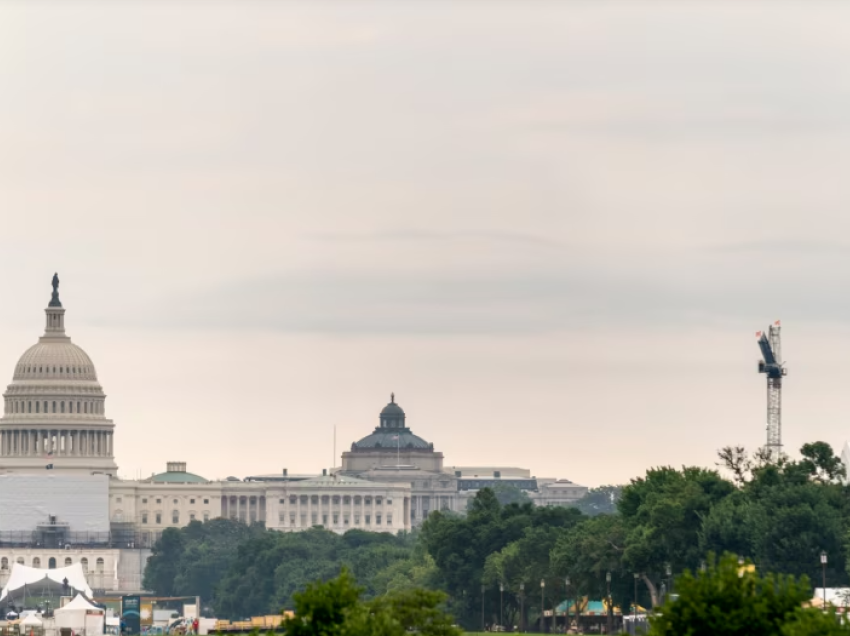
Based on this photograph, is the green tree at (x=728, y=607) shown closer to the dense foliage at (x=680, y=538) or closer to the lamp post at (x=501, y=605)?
the dense foliage at (x=680, y=538)

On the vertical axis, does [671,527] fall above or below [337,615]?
above

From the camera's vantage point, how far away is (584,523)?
195625mm

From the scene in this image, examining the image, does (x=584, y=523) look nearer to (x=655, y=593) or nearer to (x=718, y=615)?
(x=655, y=593)

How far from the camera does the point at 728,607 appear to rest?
81.0m

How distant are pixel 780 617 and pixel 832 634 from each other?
3309 mm

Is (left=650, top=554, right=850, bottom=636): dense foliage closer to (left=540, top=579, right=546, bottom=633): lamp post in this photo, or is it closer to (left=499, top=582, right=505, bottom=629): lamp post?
(left=540, top=579, right=546, bottom=633): lamp post

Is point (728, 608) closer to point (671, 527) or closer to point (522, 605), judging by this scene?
point (671, 527)

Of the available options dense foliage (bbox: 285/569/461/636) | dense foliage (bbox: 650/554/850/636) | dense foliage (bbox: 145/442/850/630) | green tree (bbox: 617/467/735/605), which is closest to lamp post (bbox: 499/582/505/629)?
dense foliage (bbox: 145/442/850/630)

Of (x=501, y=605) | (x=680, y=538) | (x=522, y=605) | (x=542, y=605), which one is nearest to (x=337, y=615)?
(x=680, y=538)

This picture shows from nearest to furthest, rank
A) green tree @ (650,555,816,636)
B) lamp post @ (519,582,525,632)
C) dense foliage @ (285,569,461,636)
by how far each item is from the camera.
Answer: green tree @ (650,555,816,636), dense foliage @ (285,569,461,636), lamp post @ (519,582,525,632)

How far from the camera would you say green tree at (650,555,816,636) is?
8050 centimetres

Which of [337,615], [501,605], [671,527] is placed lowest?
[337,615]

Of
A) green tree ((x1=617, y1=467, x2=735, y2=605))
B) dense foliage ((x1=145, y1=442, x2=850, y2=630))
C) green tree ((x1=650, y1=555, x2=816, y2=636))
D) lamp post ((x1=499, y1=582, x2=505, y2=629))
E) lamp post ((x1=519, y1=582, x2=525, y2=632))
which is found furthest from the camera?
lamp post ((x1=499, y1=582, x2=505, y2=629))

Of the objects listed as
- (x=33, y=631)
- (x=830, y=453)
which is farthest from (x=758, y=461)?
A: (x=33, y=631)
